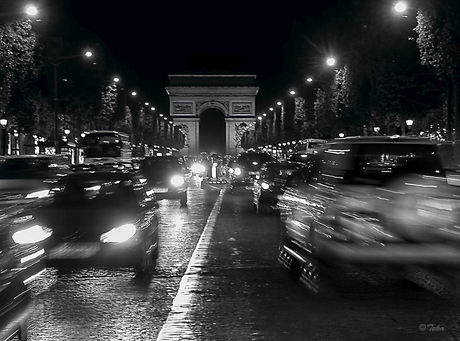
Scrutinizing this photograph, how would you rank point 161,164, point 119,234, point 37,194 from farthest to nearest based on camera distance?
1. point 161,164
2. point 37,194
3. point 119,234

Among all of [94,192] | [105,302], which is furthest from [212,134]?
[105,302]

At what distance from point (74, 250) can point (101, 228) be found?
0.43 m

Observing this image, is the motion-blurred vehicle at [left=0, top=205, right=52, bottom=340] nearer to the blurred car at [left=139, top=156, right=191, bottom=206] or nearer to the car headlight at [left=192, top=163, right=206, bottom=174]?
the blurred car at [left=139, top=156, right=191, bottom=206]

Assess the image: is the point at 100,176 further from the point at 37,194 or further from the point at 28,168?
the point at 28,168

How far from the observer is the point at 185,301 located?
796 centimetres

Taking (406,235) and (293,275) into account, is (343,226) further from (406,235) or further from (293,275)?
(293,275)

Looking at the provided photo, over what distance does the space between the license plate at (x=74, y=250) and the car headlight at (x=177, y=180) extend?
13.5 metres

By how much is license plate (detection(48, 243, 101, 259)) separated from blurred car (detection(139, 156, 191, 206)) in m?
13.2

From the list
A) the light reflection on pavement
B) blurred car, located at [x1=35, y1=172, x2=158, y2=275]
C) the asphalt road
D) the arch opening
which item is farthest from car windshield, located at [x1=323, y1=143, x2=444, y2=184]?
the arch opening

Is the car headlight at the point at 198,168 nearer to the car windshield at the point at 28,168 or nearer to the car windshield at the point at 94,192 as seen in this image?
the car windshield at the point at 28,168

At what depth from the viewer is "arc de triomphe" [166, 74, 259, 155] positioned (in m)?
126

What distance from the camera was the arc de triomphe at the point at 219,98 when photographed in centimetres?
12631

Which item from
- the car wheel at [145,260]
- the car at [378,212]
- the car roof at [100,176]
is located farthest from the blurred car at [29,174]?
the car at [378,212]

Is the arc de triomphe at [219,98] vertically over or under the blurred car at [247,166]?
over
